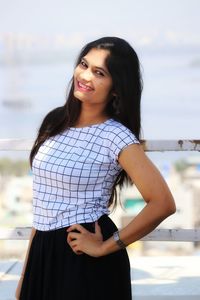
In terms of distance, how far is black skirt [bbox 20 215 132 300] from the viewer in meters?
1.71

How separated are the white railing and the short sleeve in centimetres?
85

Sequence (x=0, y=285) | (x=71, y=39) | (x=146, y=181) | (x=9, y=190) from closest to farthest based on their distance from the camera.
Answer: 1. (x=146, y=181)
2. (x=0, y=285)
3. (x=9, y=190)
4. (x=71, y=39)

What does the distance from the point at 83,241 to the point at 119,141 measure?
0.25 metres

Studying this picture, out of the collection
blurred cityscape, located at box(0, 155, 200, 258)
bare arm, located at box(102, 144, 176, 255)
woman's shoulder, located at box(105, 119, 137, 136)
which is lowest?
→ blurred cityscape, located at box(0, 155, 200, 258)

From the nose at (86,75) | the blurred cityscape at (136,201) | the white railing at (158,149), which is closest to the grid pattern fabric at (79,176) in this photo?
the nose at (86,75)

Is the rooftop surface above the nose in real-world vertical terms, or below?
below

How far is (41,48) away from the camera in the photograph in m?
8.76

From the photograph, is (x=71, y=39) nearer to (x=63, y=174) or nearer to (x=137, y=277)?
(x=137, y=277)

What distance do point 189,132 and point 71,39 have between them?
1.75 metres

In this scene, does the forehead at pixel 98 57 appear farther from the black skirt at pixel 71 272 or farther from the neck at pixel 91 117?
the black skirt at pixel 71 272

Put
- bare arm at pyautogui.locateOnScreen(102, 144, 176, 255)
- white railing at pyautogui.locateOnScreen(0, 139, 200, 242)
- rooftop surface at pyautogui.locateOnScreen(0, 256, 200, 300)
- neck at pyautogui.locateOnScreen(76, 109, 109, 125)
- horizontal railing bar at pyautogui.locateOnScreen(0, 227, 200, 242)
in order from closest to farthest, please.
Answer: bare arm at pyautogui.locateOnScreen(102, 144, 176, 255) < neck at pyautogui.locateOnScreen(76, 109, 109, 125) < white railing at pyautogui.locateOnScreen(0, 139, 200, 242) < horizontal railing bar at pyautogui.locateOnScreen(0, 227, 200, 242) < rooftop surface at pyautogui.locateOnScreen(0, 256, 200, 300)

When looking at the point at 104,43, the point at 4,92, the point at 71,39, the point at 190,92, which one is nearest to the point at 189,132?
A: the point at 190,92

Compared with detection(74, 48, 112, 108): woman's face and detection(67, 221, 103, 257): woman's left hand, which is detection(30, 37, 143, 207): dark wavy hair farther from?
detection(67, 221, 103, 257): woman's left hand

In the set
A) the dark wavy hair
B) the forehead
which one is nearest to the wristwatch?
the dark wavy hair
